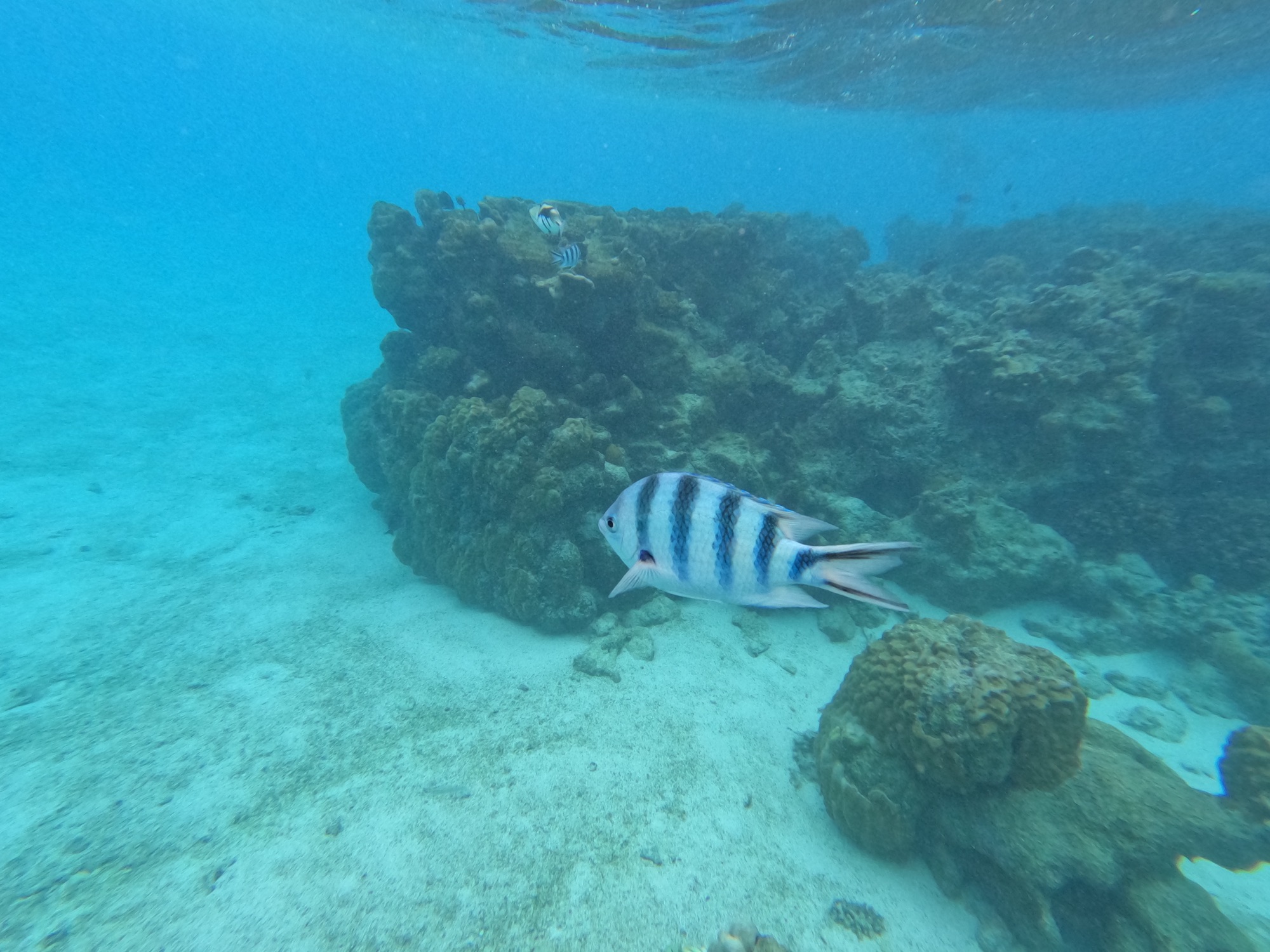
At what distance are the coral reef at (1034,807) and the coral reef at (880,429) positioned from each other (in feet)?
8.31

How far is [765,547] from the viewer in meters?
2.17

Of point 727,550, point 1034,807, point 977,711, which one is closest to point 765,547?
point 727,550

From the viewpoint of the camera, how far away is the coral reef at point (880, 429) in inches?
247

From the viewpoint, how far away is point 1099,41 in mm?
21297

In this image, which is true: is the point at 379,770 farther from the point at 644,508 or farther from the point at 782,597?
the point at 782,597

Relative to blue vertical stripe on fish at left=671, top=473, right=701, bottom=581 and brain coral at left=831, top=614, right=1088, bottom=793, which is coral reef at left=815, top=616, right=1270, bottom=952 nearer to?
brain coral at left=831, top=614, right=1088, bottom=793

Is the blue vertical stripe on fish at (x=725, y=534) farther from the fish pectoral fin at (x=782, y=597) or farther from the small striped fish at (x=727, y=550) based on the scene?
the fish pectoral fin at (x=782, y=597)

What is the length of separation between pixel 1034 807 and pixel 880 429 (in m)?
5.05

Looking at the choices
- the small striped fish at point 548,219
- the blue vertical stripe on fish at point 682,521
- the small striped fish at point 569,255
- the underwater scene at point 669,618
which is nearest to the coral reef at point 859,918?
the underwater scene at point 669,618

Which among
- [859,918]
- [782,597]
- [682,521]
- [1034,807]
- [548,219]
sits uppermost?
[548,219]

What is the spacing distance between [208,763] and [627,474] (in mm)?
5062

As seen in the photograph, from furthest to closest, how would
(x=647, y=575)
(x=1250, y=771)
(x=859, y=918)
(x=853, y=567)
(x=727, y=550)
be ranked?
(x=1250, y=771), (x=859, y=918), (x=647, y=575), (x=727, y=550), (x=853, y=567)

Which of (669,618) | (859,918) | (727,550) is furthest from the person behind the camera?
(669,618)

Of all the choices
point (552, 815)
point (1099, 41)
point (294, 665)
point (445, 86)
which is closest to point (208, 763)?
point (294, 665)
